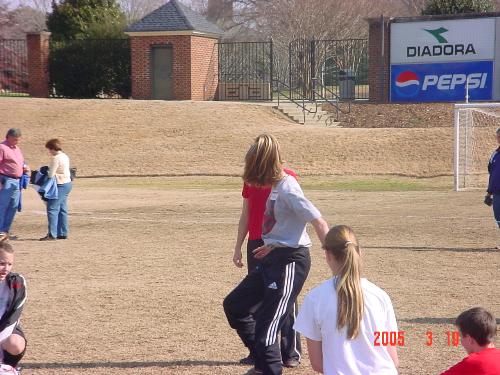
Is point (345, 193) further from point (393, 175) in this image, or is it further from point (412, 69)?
point (412, 69)

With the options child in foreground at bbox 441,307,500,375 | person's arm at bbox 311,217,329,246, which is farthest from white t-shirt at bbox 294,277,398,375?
person's arm at bbox 311,217,329,246

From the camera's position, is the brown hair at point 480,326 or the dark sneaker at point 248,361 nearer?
the brown hair at point 480,326

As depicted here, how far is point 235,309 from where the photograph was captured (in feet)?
21.9

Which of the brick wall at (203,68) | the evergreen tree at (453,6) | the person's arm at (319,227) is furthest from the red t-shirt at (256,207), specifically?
the evergreen tree at (453,6)

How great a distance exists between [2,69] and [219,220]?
12608mm

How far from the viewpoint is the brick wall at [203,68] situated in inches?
1473

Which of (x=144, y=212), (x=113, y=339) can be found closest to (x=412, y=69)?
(x=144, y=212)

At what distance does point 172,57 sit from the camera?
37531 millimetres

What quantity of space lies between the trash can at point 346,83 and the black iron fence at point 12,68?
33.6m

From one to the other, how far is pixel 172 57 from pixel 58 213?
Answer: 23764mm

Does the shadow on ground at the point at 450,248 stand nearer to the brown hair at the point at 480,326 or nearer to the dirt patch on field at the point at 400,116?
the brown hair at the point at 480,326

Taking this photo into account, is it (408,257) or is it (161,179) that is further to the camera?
(161,179)

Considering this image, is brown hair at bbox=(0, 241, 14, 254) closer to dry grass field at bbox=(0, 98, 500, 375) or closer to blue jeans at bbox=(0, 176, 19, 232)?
dry grass field at bbox=(0, 98, 500, 375)

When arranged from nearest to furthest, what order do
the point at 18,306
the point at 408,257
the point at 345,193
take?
the point at 18,306, the point at 408,257, the point at 345,193
